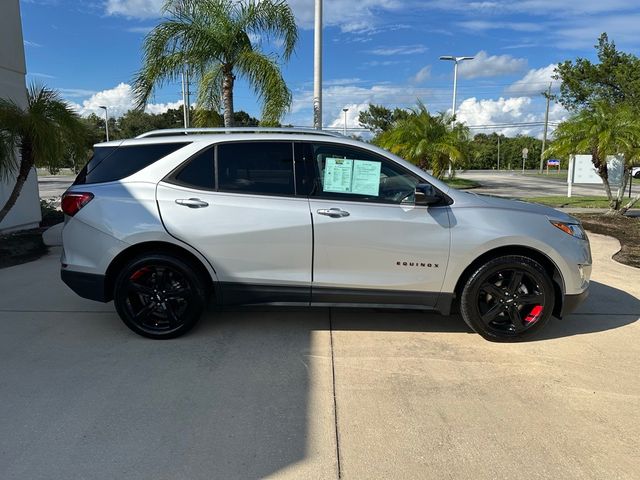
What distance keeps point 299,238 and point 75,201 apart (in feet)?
6.59

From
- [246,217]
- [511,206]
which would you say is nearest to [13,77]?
[246,217]

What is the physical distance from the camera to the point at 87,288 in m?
4.29

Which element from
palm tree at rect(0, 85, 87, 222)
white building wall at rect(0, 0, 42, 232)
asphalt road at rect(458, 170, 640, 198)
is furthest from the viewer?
asphalt road at rect(458, 170, 640, 198)

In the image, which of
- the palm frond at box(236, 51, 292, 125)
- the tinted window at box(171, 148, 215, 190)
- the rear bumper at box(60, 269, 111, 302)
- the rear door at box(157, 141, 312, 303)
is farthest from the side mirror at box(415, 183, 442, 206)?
the palm frond at box(236, 51, 292, 125)

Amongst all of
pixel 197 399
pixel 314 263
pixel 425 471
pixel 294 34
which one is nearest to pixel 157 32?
pixel 294 34

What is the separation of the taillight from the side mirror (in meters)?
2.83

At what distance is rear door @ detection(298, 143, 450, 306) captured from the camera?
4.12m

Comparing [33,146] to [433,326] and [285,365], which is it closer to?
[285,365]

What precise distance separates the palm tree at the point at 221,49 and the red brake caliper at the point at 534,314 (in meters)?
8.42

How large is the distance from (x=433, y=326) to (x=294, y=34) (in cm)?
915

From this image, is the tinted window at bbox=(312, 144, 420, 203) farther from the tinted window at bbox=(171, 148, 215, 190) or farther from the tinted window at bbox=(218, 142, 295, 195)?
the tinted window at bbox=(171, 148, 215, 190)

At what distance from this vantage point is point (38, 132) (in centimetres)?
715

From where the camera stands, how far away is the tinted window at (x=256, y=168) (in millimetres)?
4223

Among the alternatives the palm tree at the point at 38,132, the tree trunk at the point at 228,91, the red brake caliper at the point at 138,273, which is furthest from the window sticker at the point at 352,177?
the tree trunk at the point at 228,91
